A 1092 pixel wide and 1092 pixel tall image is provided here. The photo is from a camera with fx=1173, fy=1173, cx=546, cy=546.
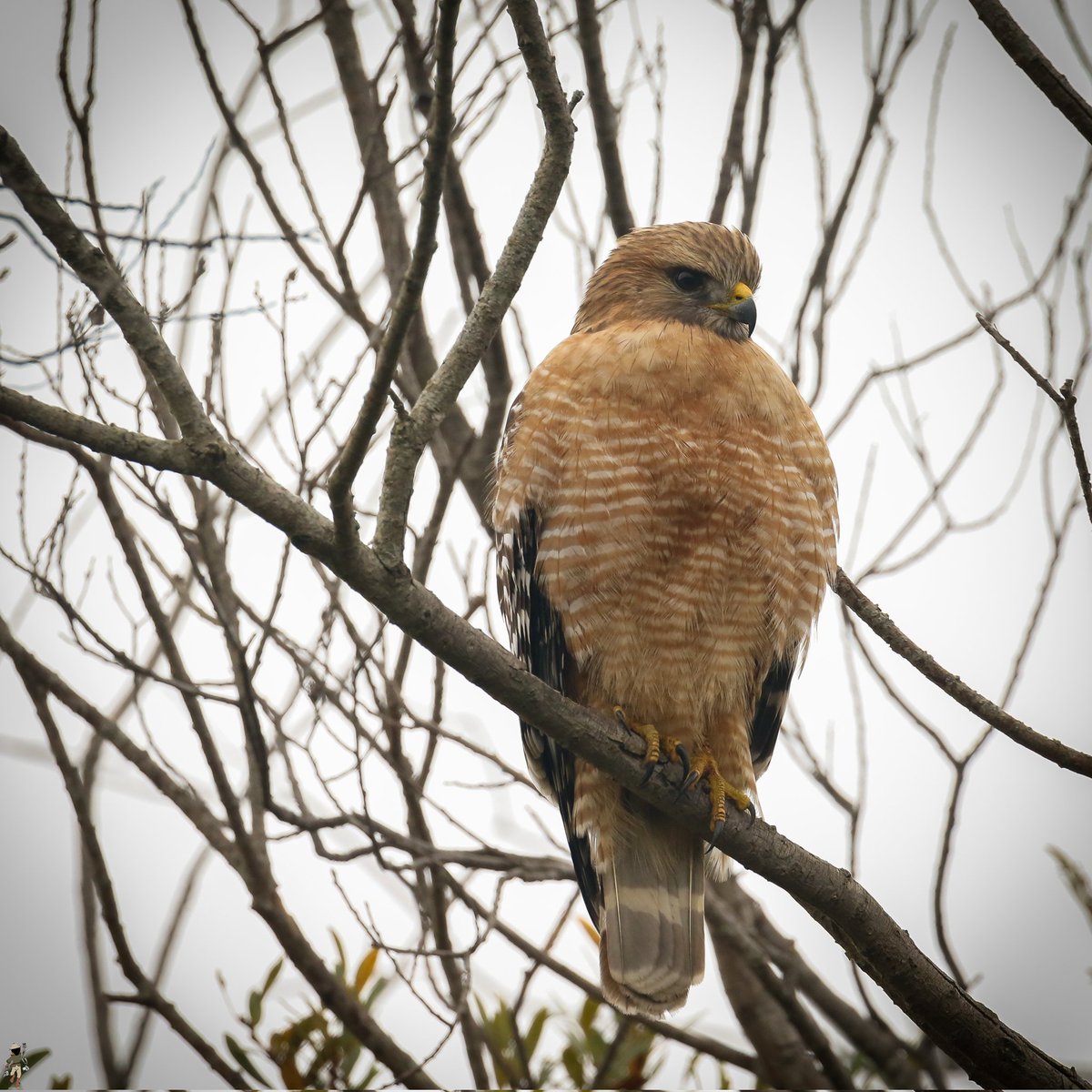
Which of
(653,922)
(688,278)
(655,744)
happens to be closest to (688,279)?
(688,278)

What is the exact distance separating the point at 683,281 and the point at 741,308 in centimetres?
30

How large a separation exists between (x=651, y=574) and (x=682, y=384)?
2.26 feet

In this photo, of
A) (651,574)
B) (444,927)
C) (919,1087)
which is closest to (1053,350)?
(651,574)

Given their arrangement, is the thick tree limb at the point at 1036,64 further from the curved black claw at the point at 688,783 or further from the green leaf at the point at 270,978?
the green leaf at the point at 270,978

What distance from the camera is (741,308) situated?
469cm

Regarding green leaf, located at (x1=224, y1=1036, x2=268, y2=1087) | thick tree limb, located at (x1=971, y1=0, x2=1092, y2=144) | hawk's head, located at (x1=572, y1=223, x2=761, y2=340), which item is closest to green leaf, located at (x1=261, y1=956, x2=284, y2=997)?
green leaf, located at (x1=224, y1=1036, x2=268, y2=1087)

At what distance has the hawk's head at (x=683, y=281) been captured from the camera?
4.71m

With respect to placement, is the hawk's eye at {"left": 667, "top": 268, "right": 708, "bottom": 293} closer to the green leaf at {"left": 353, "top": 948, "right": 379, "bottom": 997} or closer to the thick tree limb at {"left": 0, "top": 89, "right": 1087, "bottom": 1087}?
the thick tree limb at {"left": 0, "top": 89, "right": 1087, "bottom": 1087}

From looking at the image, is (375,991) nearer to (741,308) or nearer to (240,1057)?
(240,1057)

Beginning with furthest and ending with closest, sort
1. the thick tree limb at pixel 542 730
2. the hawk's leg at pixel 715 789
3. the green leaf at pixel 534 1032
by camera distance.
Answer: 1. the green leaf at pixel 534 1032
2. the hawk's leg at pixel 715 789
3. the thick tree limb at pixel 542 730

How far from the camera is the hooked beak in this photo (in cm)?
468

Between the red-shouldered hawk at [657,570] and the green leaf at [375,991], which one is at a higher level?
the red-shouldered hawk at [657,570]

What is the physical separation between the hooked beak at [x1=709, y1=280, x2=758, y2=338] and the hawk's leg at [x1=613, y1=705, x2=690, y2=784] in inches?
64.6

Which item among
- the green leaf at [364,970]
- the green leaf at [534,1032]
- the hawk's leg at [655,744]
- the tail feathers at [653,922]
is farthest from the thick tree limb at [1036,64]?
the green leaf at [364,970]
